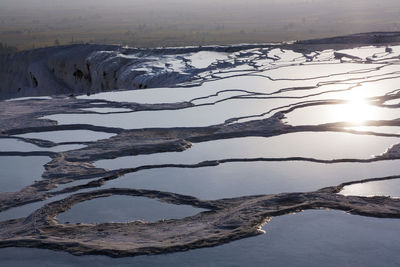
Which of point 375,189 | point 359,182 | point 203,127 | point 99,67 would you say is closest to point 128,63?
point 99,67

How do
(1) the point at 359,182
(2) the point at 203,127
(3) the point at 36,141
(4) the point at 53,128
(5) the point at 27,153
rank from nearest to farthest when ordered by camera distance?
(1) the point at 359,182 → (5) the point at 27,153 → (3) the point at 36,141 → (2) the point at 203,127 → (4) the point at 53,128

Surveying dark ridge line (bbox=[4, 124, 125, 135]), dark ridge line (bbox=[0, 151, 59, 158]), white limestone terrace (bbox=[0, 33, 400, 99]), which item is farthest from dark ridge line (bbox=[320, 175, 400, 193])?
white limestone terrace (bbox=[0, 33, 400, 99])

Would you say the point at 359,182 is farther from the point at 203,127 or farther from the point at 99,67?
the point at 99,67

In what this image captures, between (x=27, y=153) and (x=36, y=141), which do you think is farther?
(x=36, y=141)

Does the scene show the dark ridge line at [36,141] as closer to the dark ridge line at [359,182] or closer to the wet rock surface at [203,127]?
the wet rock surface at [203,127]

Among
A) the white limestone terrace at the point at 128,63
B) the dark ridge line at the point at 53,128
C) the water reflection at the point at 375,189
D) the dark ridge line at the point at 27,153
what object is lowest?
the dark ridge line at the point at 27,153

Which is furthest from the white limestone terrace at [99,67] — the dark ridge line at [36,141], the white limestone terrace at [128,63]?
the dark ridge line at [36,141]

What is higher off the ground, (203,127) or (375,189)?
(203,127)

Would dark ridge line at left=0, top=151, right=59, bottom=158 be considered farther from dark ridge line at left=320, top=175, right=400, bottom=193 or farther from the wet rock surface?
dark ridge line at left=320, top=175, right=400, bottom=193

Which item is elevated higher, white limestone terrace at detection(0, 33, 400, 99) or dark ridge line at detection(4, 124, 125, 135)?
white limestone terrace at detection(0, 33, 400, 99)

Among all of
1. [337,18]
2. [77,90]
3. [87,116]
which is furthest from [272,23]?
[87,116]

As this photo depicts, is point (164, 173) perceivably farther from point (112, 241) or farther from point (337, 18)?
point (337, 18)

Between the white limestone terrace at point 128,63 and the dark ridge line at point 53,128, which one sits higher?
the white limestone terrace at point 128,63
